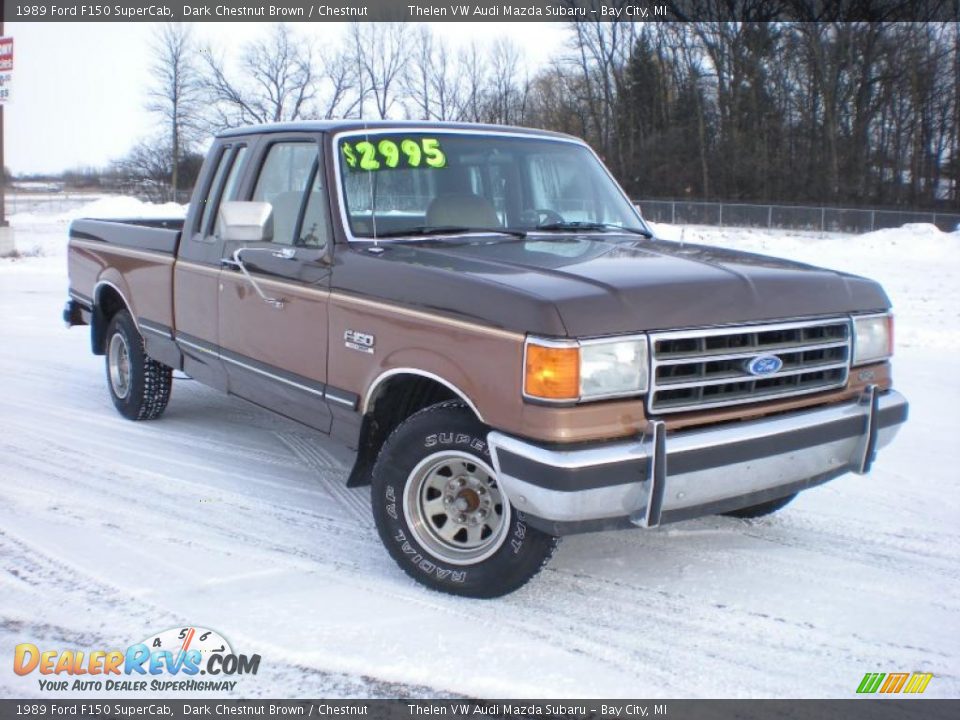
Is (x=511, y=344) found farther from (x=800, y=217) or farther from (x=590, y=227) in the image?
(x=800, y=217)

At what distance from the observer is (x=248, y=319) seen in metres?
4.94

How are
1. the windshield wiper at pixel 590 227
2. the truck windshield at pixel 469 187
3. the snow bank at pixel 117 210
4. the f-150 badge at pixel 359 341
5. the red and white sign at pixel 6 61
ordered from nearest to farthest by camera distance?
the f-150 badge at pixel 359 341 < the truck windshield at pixel 469 187 < the windshield wiper at pixel 590 227 < the red and white sign at pixel 6 61 < the snow bank at pixel 117 210

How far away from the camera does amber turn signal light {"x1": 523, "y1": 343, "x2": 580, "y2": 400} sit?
128 inches

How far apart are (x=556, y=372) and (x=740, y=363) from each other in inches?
32.4

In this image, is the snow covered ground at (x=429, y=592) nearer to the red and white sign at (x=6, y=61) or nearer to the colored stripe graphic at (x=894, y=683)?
the colored stripe graphic at (x=894, y=683)

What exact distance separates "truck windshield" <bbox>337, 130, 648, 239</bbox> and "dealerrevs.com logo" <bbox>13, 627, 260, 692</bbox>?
1.96 metres

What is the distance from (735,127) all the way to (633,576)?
158ft

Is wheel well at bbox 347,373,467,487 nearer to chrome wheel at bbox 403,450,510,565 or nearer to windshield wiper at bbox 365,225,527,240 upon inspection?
chrome wheel at bbox 403,450,510,565

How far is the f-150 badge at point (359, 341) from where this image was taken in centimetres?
403

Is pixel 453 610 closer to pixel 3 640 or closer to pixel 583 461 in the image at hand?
pixel 583 461

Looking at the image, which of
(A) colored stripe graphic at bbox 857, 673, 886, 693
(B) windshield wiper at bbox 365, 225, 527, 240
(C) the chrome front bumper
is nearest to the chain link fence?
(B) windshield wiper at bbox 365, 225, 527, 240

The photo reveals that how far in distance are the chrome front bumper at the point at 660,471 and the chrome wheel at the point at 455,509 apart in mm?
324

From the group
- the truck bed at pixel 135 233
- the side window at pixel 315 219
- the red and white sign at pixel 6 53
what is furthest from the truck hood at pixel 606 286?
the red and white sign at pixel 6 53

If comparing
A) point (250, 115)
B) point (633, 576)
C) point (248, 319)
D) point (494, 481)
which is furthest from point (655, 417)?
point (250, 115)
